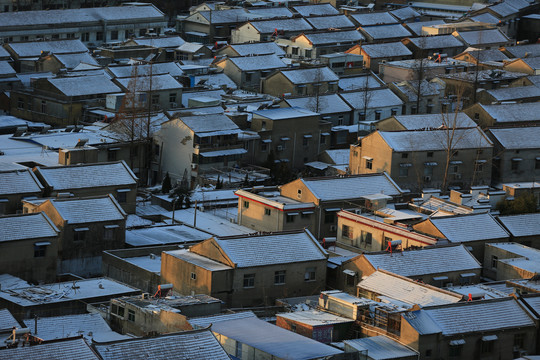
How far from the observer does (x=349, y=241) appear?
52.0 metres

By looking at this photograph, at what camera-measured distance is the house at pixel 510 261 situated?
47344mm

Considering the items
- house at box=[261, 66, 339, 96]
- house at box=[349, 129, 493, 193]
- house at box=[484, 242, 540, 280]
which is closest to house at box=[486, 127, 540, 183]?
house at box=[349, 129, 493, 193]

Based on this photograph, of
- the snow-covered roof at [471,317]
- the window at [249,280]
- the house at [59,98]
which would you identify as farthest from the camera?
the house at [59,98]

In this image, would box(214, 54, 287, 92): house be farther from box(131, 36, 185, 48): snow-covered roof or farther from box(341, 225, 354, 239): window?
box(341, 225, 354, 239): window

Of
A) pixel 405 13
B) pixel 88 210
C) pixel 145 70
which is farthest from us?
pixel 405 13

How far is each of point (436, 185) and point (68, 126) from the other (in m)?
20.9

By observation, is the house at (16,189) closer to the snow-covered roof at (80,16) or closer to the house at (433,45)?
the snow-covered roof at (80,16)

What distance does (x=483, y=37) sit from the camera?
9806 centimetres

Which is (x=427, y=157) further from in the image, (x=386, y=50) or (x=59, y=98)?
(x=386, y=50)

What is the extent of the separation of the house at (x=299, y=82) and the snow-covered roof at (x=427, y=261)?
3364 centimetres

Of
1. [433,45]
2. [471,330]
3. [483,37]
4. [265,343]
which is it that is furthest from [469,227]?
[483,37]

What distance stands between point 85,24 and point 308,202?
46444 mm

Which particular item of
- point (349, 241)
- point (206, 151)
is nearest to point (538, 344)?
point (349, 241)

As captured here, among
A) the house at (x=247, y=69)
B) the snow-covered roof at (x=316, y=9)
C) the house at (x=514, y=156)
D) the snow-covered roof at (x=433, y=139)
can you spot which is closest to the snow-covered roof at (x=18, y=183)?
the snow-covered roof at (x=433, y=139)
